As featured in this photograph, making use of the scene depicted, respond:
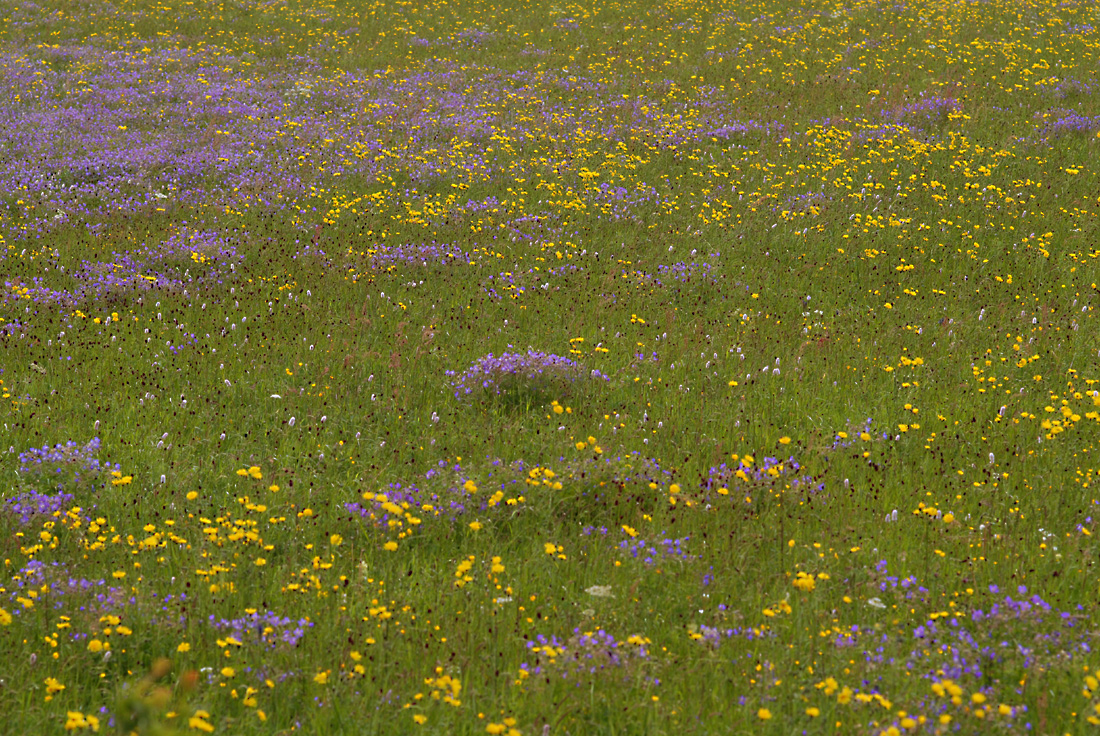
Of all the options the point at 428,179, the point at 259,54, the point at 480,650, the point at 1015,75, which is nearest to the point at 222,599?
the point at 480,650

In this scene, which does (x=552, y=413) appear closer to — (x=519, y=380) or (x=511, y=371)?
(x=519, y=380)

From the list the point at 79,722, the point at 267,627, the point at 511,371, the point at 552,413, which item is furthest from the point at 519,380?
the point at 79,722

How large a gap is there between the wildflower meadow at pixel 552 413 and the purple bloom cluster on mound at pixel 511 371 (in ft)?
0.16

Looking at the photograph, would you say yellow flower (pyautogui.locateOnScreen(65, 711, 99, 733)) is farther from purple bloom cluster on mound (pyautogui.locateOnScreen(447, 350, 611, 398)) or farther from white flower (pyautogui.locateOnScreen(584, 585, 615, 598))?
purple bloom cluster on mound (pyautogui.locateOnScreen(447, 350, 611, 398))

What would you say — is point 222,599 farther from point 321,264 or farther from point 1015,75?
point 1015,75

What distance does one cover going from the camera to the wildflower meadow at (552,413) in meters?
4.51

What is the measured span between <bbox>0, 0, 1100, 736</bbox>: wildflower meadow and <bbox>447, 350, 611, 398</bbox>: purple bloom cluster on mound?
0.16ft

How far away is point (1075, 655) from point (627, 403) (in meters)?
4.26

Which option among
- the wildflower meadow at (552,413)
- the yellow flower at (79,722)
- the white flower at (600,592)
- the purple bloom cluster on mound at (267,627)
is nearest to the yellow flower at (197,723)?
the wildflower meadow at (552,413)

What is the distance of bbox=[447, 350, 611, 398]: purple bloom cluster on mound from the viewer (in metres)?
8.03

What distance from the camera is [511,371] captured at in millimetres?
8047

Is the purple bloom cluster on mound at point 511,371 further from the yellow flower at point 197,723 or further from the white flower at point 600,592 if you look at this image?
the yellow flower at point 197,723

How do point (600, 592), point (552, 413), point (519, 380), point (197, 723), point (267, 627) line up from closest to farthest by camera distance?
point (197, 723), point (267, 627), point (600, 592), point (552, 413), point (519, 380)

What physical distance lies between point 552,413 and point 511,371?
1.98 feet
